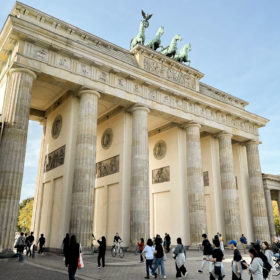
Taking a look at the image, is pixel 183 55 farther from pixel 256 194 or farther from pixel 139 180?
pixel 256 194

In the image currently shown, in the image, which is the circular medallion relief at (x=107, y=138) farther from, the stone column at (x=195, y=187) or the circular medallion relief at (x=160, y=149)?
the stone column at (x=195, y=187)

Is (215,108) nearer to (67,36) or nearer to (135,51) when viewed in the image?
(135,51)

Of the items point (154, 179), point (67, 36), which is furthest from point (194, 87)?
point (67, 36)

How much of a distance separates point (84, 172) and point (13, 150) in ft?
14.8

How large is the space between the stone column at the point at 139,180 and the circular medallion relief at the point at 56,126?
18.6 feet

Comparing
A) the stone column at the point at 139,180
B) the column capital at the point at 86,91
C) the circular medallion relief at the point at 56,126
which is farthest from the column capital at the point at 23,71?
the stone column at the point at 139,180

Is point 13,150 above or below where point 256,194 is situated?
above

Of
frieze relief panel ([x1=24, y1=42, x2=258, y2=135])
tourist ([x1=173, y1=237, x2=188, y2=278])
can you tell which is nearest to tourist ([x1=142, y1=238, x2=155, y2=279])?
tourist ([x1=173, y1=237, x2=188, y2=278])

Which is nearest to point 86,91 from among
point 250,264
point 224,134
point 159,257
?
point 159,257

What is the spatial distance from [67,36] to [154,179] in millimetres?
15301

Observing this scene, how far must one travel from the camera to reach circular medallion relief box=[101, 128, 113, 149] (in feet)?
80.0

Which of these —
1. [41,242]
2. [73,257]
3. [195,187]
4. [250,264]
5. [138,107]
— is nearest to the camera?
[250,264]

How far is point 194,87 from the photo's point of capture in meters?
27.4

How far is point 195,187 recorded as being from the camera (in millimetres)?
24266
